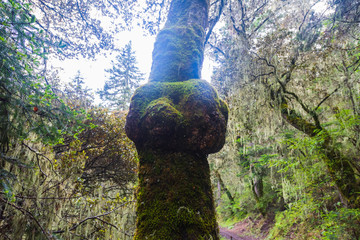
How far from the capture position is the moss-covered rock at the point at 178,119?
1.67 m

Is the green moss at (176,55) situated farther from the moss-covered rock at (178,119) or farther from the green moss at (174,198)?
the green moss at (174,198)

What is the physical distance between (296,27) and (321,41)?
0.96 m

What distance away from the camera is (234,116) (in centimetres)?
628

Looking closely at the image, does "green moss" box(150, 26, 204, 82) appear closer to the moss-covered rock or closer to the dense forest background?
the moss-covered rock

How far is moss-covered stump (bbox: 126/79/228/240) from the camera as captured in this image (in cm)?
141

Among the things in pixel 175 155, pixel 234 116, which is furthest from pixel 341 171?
pixel 175 155

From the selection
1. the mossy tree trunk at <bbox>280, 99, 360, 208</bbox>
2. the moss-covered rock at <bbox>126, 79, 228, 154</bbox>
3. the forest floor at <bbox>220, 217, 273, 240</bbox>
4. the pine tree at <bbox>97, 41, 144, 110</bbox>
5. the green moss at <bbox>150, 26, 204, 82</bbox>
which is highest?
the pine tree at <bbox>97, 41, 144, 110</bbox>

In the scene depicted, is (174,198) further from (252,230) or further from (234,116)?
(252,230)

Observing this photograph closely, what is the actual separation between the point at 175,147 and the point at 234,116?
16.3 ft

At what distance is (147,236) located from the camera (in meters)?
1.39

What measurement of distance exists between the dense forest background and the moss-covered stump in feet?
3.88

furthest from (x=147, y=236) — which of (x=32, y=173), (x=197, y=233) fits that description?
(x=32, y=173)

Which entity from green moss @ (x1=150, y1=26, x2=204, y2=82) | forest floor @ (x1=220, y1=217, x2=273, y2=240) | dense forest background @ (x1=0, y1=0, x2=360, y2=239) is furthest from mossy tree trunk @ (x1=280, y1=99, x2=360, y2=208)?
forest floor @ (x1=220, y1=217, x2=273, y2=240)

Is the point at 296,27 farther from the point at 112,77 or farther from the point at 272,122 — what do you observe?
the point at 112,77
